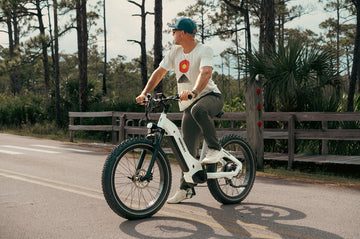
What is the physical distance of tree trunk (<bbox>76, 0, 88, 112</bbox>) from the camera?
22109mm

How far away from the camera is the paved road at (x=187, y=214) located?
14.5ft

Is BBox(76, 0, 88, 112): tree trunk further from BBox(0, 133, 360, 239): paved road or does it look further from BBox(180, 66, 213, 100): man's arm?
BBox(180, 66, 213, 100): man's arm

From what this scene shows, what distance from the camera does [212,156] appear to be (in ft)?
17.5

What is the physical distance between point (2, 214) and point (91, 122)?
555 inches

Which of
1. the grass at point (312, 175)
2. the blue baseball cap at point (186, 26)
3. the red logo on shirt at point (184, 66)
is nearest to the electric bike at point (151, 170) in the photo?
the red logo on shirt at point (184, 66)

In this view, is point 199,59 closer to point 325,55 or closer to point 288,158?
point 288,158

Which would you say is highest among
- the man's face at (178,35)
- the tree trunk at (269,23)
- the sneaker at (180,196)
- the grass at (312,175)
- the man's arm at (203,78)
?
the tree trunk at (269,23)

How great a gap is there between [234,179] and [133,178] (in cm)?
167

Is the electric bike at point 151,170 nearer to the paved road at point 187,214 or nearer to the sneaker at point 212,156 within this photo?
the sneaker at point 212,156

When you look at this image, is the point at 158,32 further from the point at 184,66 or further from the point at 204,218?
the point at 204,218

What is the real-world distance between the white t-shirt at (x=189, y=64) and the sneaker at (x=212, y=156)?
2.03ft

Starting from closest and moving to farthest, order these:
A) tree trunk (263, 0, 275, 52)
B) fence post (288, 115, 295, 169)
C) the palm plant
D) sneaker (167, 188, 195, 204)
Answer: sneaker (167, 188, 195, 204) < fence post (288, 115, 295, 169) < the palm plant < tree trunk (263, 0, 275, 52)

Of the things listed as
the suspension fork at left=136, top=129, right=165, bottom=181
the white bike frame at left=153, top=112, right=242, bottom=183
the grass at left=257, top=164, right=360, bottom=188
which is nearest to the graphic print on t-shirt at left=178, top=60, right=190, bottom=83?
the white bike frame at left=153, top=112, right=242, bottom=183

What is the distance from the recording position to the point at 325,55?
35.8ft
